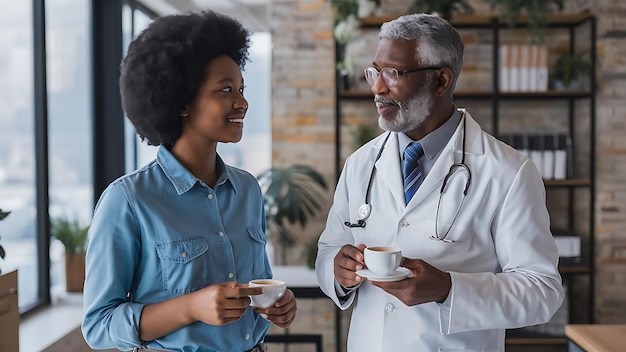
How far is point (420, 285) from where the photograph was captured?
154 cm

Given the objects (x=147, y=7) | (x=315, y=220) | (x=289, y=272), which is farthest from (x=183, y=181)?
(x=147, y=7)

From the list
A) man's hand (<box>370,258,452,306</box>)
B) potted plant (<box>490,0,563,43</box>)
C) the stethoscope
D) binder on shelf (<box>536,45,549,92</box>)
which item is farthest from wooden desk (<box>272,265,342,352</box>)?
potted plant (<box>490,0,563,43</box>)

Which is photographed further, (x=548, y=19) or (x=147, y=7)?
(x=147, y=7)

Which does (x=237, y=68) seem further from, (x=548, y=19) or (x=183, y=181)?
(x=548, y=19)

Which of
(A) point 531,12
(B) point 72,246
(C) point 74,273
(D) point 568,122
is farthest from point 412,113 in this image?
(D) point 568,122

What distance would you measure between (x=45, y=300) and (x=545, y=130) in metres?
3.36

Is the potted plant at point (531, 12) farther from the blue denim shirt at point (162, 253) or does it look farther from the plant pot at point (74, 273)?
the blue denim shirt at point (162, 253)

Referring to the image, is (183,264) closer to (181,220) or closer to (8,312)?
(181,220)

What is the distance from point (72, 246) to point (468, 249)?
2.50m

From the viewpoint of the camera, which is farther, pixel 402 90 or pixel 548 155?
pixel 548 155

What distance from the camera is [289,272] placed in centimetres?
385

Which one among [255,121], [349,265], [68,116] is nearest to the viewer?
[349,265]

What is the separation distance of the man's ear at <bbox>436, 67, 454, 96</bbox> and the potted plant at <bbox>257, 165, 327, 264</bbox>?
2414 mm

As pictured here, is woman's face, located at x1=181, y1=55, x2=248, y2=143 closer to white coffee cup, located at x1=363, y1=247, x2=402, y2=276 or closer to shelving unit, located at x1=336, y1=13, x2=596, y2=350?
white coffee cup, located at x1=363, y1=247, x2=402, y2=276
